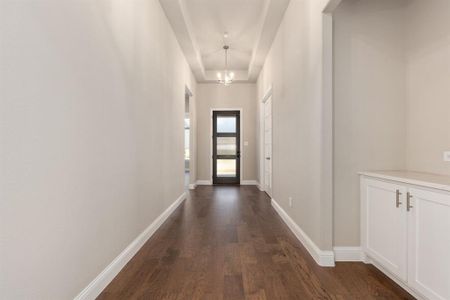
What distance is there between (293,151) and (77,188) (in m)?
2.52

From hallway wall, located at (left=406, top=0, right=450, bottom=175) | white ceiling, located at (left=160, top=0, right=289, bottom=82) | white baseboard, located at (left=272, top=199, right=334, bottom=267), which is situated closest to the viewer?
hallway wall, located at (left=406, top=0, right=450, bottom=175)

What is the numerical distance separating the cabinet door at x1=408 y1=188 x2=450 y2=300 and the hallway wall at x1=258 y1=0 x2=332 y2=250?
67cm

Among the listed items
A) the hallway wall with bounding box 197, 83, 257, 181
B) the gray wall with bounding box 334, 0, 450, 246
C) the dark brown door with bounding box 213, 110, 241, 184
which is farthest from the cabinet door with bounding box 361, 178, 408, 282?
the dark brown door with bounding box 213, 110, 241, 184

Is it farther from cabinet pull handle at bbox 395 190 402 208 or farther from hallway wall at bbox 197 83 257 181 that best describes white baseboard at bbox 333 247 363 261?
hallway wall at bbox 197 83 257 181

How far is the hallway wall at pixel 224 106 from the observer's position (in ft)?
24.3

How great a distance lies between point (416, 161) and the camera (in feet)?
7.36

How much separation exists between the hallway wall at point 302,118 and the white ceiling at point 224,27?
281 mm

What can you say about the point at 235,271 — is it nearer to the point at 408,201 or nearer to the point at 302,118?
the point at 408,201

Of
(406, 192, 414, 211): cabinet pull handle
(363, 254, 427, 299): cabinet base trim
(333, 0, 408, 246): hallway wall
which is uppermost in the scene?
(333, 0, 408, 246): hallway wall

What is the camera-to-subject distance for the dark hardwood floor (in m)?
1.84

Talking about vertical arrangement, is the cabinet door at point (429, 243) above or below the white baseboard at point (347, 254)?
above

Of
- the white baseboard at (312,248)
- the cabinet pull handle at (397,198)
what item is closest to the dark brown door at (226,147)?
the white baseboard at (312,248)

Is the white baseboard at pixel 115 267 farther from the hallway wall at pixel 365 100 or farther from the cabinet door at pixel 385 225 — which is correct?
the cabinet door at pixel 385 225

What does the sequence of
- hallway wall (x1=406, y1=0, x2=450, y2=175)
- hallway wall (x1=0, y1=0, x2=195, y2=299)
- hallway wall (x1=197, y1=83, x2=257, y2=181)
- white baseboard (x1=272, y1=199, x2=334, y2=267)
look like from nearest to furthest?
1. hallway wall (x1=0, y1=0, x2=195, y2=299)
2. hallway wall (x1=406, y1=0, x2=450, y2=175)
3. white baseboard (x1=272, y1=199, x2=334, y2=267)
4. hallway wall (x1=197, y1=83, x2=257, y2=181)
